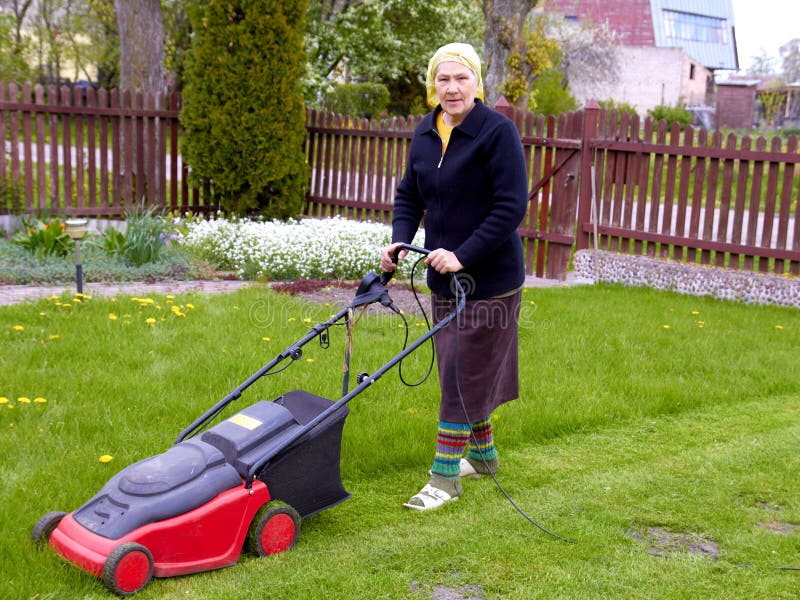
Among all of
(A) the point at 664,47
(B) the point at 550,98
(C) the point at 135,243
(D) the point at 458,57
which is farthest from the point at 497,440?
(A) the point at 664,47

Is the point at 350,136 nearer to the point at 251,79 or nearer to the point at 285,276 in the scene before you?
the point at 251,79

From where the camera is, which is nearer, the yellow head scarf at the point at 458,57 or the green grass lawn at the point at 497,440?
the green grass lawn at the point at 497,440

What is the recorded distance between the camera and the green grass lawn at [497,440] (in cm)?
327

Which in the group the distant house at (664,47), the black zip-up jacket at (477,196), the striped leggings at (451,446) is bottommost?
the striped leggings at (451,446)

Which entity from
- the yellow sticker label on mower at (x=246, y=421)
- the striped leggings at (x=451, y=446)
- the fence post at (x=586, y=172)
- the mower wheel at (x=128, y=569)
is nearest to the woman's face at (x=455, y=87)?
the striped leggings at (x=451, y=446)

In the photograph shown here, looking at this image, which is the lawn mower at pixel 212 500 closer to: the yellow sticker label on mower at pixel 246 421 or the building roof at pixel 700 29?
the yellow sticker label on mower at pixel 246 421

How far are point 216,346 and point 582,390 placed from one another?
97.2 inches

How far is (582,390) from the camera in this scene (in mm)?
5523

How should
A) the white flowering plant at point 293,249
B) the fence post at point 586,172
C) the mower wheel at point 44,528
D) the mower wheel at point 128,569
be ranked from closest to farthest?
the mower wheel at point 128,569 → the mower wheel at point 44,528 → the white flowering plant at point 293,249 → the fence post at point 586,172

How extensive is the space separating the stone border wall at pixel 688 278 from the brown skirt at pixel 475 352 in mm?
5324

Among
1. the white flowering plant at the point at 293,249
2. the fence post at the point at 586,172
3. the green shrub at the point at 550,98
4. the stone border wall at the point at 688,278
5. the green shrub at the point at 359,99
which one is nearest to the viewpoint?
the stone border wall at the point at 688,278

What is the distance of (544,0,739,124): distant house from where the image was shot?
164 ft

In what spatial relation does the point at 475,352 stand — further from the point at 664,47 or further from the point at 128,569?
the point at 664,47

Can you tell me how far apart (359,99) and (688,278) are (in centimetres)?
1550
